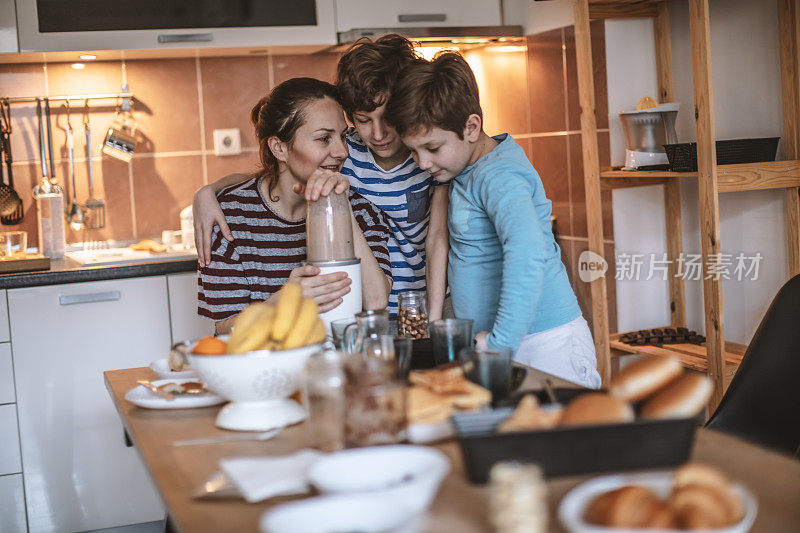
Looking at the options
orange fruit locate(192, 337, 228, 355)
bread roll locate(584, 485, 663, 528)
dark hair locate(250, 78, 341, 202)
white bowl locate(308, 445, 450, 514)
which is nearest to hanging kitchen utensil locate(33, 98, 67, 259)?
dark hair locate(250, 78, 341, 202)

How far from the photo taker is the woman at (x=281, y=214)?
1765 mm

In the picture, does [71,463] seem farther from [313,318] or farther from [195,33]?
[313,318]

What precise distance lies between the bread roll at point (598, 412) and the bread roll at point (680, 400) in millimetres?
24

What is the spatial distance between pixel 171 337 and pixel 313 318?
1670mm

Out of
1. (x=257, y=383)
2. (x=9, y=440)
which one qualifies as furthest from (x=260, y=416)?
(x=9, y=440)

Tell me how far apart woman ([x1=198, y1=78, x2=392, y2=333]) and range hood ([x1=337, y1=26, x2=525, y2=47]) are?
102 centimetres

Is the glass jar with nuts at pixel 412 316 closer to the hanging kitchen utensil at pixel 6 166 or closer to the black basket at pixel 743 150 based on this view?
the black basket at pixel 743 150

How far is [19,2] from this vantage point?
8.48 feet

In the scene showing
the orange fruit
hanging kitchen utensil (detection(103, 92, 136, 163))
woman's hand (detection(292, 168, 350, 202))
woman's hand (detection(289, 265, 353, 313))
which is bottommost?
the orange fruit

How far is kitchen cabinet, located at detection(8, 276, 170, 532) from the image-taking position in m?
2.52

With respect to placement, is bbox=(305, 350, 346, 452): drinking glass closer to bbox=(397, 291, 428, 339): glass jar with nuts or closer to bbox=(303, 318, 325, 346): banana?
bbox=(303, 318, 325, 346): banana

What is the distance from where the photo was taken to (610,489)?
778 millimetres

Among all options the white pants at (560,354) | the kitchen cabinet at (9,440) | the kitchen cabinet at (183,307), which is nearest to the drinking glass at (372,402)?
the white pants at (560,354)

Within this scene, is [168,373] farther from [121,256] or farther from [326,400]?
[121,256]
